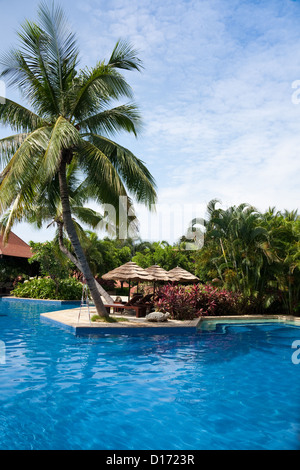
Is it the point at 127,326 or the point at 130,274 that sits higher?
the point at 130,274

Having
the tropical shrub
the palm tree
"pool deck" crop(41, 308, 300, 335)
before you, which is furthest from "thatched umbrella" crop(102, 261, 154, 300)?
→ the palm tree

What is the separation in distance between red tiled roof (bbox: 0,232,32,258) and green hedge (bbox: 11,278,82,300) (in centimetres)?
425

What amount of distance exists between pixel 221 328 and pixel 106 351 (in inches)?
228

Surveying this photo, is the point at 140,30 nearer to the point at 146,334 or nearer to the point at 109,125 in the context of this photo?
the point at 109,125

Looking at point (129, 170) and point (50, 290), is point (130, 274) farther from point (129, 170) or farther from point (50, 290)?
point (50, 290)

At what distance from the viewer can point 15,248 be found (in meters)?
27.7

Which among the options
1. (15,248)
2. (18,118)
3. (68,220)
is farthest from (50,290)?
(18,118)

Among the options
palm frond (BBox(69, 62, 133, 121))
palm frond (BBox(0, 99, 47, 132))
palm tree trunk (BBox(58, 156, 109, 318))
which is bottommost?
palm tree trunk (BBox(58, 156, 109, 318))

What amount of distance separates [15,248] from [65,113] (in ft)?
62.8

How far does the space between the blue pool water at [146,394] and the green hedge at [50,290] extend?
10.9 metres

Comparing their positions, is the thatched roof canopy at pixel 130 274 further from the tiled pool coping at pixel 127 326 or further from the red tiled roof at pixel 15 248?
the red tiled roof at pixel 15 248

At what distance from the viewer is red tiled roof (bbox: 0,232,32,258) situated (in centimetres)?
2582

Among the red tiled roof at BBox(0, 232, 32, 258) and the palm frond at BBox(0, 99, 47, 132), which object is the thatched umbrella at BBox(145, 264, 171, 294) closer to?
the palm frond at BBox(0, 99, 47, 132)

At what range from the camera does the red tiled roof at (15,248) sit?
25822mm
